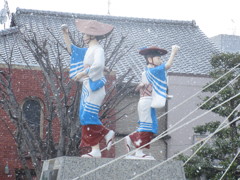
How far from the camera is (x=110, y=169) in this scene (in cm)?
742

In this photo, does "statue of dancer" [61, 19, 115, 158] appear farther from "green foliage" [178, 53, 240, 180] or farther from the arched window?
the arched window

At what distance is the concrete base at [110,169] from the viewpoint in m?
7.27

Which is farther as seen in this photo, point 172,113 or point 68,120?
point 172,113

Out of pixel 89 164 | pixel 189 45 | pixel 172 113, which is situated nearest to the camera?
pixel 89 164

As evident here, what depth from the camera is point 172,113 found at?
1891cm

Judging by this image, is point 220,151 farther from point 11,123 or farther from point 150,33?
point 150,33

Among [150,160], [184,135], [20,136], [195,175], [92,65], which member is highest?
[92,65]

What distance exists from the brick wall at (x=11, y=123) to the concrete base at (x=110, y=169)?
9.40m

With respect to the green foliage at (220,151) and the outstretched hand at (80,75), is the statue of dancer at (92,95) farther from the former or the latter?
the green foliage at (220,151)

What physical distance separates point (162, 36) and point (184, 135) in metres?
5.13

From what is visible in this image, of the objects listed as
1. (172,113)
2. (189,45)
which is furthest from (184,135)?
(189,45)

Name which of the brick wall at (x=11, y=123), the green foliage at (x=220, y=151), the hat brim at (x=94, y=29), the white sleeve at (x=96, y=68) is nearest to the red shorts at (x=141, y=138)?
the white sleeve at (x=96, y=68)

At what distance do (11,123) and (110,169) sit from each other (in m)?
10.1

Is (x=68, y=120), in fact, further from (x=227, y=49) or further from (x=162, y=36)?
(x=227, y=49)
